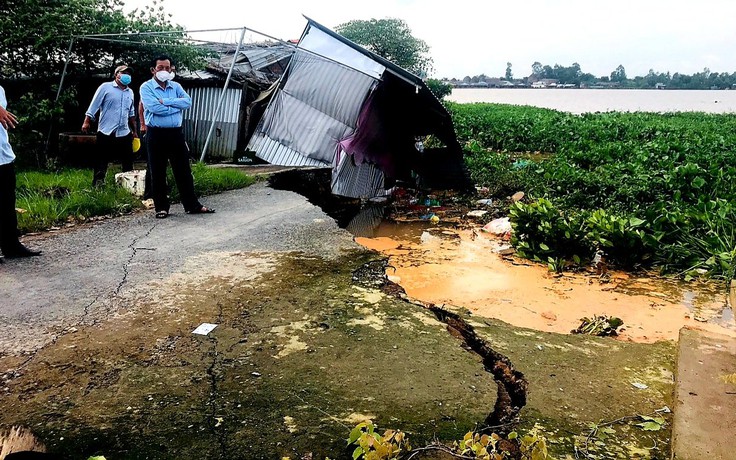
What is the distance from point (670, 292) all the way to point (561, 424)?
2.86m

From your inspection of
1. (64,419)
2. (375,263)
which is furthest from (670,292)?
(64,419)

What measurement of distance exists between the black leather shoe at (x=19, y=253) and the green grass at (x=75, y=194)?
907 mm

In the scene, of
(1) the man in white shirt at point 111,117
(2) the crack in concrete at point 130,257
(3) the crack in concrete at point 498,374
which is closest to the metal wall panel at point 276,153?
(1) the man in white shirt at point 111,117

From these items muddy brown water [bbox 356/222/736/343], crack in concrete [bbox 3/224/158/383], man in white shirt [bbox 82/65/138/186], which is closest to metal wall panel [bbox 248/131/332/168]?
man in white shirt [bbox 82/65/138/186]

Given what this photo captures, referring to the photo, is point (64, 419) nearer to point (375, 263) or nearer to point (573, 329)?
point (375, 263)

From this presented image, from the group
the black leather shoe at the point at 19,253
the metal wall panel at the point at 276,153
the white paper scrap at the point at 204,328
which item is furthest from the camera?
the metal wall panel at the point at 276,153

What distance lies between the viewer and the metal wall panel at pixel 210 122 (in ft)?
33.8

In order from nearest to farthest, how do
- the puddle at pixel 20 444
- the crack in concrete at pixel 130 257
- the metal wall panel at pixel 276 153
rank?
the puddle at pixel 20 444 < the crack in concrete at pixel 130 257 < the metal wall panel at pixel 276 153

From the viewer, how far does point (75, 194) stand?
240 inches

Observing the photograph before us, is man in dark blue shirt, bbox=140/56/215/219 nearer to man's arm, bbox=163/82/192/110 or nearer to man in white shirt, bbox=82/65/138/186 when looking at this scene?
man's arm, bbox=163/82/192/110

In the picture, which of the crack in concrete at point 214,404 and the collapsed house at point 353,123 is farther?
the collapsed house at point 353,123

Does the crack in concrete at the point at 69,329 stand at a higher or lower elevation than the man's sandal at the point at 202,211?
lower

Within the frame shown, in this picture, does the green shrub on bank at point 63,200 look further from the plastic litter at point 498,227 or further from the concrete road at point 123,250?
the plastic litter at point 498,227

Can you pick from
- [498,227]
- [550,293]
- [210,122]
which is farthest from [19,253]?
[210,122]
